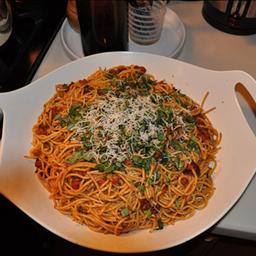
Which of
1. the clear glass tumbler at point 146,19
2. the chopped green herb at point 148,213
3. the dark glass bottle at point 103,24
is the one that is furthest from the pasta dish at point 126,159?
the clear glass tumbler at point 146,19

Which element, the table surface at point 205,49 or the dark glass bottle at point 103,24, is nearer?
the dark glass bottle at point 103,24

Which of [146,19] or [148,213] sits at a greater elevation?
[146,19]

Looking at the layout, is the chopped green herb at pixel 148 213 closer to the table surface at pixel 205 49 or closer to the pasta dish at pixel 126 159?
the pasta dish at pixel 126 159

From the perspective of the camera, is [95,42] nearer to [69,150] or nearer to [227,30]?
[69,150]

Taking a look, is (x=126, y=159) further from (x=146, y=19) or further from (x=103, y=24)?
(x=146, y=19)

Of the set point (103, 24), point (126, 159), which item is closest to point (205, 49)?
point (103, 24)

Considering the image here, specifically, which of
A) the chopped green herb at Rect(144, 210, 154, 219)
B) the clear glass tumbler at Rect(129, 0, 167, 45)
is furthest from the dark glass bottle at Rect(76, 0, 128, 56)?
the chopped green herb at Rect(144, 210, 154, 219)
